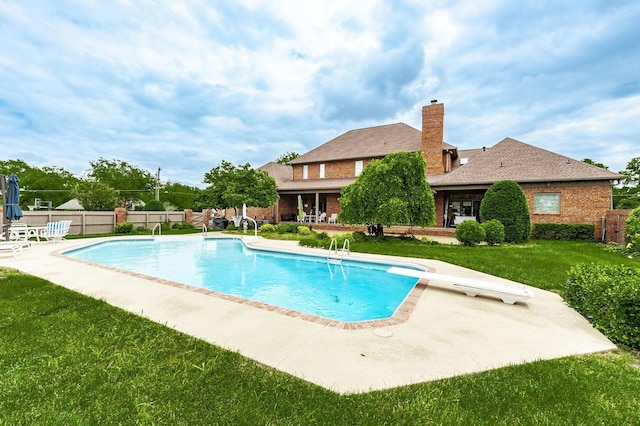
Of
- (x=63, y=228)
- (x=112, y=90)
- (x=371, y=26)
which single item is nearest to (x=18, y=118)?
(x=112, y=90)

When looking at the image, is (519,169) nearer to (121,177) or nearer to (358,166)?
(358,166)

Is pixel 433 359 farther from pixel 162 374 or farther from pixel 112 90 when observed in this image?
pixel 112 90

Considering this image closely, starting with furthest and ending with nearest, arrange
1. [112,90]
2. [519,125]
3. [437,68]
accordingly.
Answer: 1. [519,125]
2. [112,90]
3. [437,68]

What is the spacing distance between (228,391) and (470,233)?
12.4 meters

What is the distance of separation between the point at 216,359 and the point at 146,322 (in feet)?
5.50

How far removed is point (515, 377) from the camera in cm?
277

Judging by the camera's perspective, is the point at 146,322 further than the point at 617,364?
Yes

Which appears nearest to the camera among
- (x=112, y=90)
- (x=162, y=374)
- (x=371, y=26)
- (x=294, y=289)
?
(x=162, y=374)

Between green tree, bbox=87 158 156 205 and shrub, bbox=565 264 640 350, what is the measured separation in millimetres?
54402

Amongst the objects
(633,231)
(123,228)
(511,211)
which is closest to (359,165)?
(511,211)

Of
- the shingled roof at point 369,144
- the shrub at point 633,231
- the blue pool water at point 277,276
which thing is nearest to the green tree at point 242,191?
the shingled roof at point 369,144

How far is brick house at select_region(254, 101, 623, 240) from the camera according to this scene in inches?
589

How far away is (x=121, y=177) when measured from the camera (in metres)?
48.6

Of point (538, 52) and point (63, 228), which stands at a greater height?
point (538, 52)
